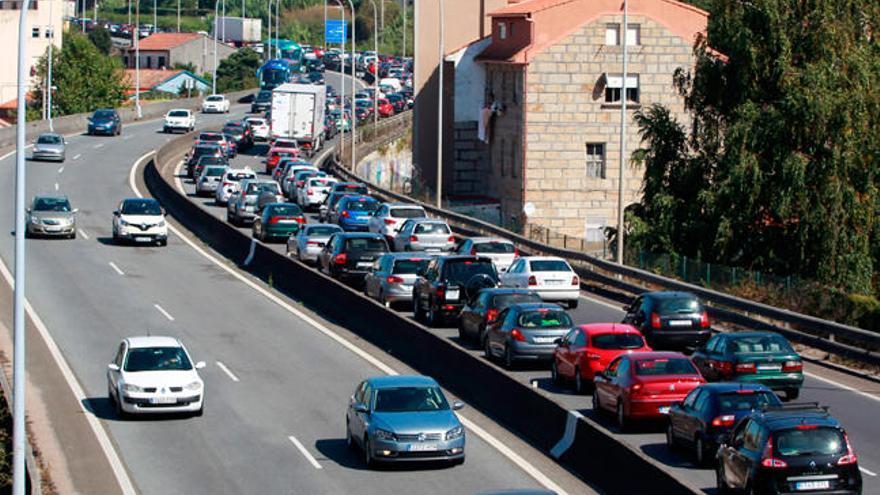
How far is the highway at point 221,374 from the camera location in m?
24.5

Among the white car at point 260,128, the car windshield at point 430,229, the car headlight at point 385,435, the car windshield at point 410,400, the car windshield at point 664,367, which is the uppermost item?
the white car at point 260,128

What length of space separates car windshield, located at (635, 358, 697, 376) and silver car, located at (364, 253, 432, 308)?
14.3m

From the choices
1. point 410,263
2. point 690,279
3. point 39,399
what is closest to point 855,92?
point 690,279

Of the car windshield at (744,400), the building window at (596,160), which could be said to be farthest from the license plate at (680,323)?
the building window at (596,160)

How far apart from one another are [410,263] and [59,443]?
602 inches

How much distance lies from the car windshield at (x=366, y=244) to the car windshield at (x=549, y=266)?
588cm

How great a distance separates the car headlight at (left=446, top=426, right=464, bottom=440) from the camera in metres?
24.8

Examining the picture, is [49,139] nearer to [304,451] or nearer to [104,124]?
[104,124]

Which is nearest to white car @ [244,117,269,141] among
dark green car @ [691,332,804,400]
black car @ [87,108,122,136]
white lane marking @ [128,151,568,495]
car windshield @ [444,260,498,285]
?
black car @ [87,108,122,136]

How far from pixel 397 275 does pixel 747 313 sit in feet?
28.9

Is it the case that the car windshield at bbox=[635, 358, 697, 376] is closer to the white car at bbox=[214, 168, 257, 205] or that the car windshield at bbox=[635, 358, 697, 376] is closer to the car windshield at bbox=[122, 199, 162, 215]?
the car windshield at bbox=[122, 199, 162, 215]

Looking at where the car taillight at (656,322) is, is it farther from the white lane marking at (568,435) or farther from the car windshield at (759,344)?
the white lane marking at (568,435)

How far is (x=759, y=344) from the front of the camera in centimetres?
2850

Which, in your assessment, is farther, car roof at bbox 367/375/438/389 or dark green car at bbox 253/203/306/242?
dark green car at bbox 253/203/306/242
